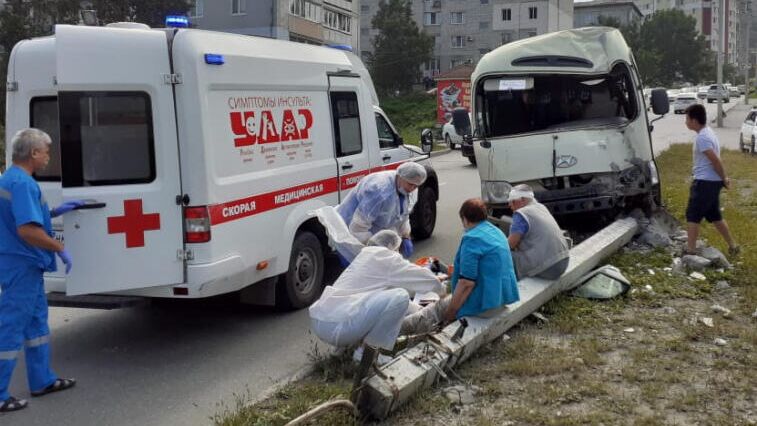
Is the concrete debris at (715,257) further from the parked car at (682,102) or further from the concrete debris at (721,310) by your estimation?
the parked car at (682,102)

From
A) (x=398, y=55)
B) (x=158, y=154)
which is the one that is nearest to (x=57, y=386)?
(x=158, y=154)

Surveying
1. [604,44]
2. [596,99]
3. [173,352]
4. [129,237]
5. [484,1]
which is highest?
[484,1]

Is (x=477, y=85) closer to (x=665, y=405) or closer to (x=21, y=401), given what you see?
(x=665, y=405)

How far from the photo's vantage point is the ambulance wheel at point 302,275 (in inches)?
282

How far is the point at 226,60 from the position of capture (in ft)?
20.2

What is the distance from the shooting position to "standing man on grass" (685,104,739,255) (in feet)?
26.7

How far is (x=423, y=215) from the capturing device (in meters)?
10.7

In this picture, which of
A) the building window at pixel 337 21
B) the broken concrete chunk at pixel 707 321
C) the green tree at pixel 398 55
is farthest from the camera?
the green tree at pixel 398 55

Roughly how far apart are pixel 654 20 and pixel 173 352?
405 feet

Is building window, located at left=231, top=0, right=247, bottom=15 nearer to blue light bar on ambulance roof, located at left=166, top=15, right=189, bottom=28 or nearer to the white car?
the white car

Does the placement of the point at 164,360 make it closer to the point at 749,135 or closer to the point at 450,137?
the point at 749,135

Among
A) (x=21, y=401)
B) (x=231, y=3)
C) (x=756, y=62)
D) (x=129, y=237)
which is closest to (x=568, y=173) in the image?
(x=129, y=237)

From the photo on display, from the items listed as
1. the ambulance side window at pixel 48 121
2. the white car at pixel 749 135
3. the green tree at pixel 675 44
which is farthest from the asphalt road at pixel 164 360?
the green tree at pixel 675 44

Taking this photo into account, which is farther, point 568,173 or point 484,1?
point 484,1
